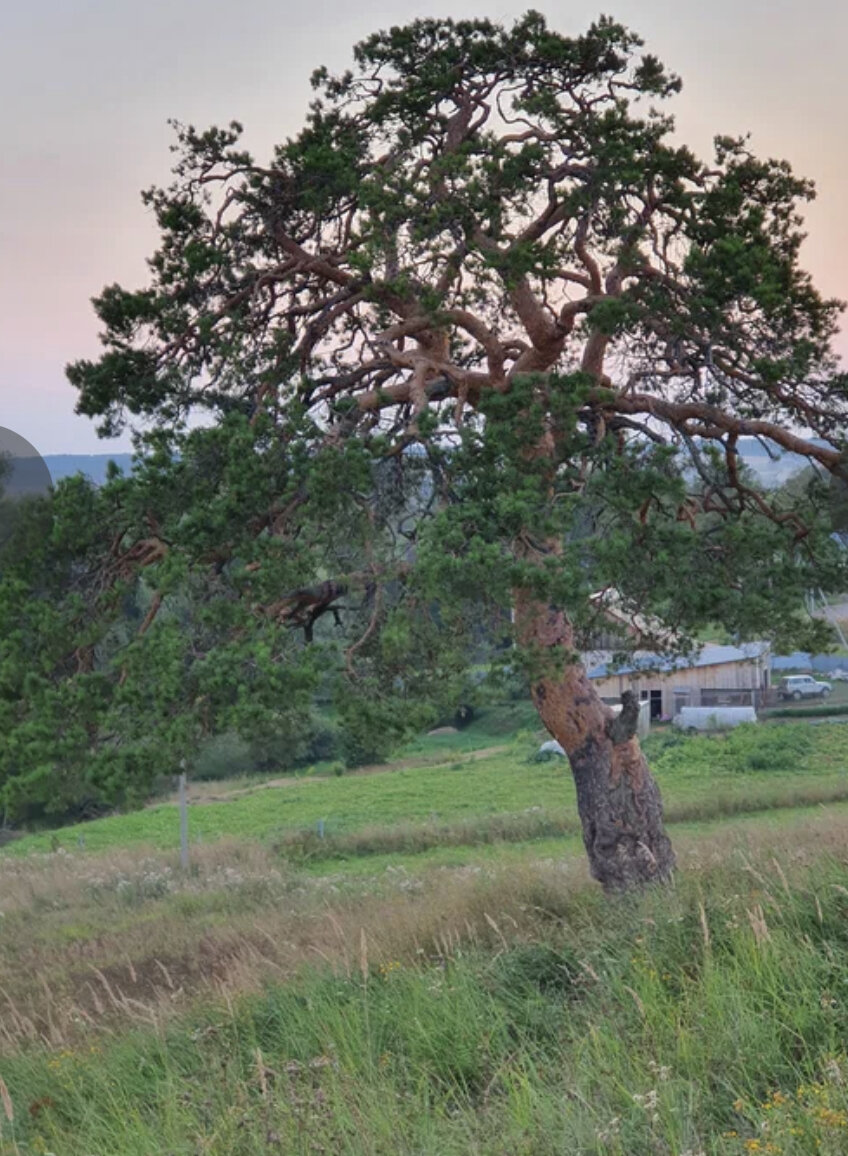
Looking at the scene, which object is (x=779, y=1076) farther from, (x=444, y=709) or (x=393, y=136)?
(x=393, y=136)

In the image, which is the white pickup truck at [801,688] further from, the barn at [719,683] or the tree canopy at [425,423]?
the tree canopy at [425,423]

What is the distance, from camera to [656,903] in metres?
6.21

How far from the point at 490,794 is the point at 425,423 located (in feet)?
78.1

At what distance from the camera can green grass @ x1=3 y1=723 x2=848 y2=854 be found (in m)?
25.4

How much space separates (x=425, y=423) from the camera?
9125mm

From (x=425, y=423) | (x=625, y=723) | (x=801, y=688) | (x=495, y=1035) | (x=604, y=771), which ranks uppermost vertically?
(x=425, y=423)

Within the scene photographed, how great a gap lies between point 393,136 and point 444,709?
5.72 metres

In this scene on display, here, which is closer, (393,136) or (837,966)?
(837,966)

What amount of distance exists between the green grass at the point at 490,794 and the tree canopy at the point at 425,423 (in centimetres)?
1431

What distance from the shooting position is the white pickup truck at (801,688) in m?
47.5

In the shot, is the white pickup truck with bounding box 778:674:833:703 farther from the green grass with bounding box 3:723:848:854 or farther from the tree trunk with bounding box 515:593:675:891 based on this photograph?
the tree trunk with bounding box 515:593:675:891

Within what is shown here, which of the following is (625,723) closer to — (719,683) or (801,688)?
(719,683)

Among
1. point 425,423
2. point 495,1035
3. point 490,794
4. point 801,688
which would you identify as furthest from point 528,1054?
point 801,688

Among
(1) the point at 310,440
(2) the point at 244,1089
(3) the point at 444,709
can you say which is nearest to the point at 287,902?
(3) the point at 444,709
